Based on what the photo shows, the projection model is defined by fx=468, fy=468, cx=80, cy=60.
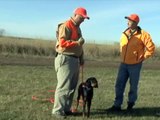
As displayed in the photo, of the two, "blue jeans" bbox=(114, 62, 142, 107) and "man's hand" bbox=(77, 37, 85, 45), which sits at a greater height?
"man's hand" bbox=(77, 37, 85, 45)

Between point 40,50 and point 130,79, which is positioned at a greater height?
point 130,79

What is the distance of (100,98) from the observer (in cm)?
1358

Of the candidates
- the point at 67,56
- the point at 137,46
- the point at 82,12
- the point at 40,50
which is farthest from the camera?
the point at 40,50

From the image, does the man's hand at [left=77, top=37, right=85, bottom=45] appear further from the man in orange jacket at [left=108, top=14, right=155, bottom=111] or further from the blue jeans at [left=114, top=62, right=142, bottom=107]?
the blue jeans at [left=114, top=62, right=142, bottom=107]

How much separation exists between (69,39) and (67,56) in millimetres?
379

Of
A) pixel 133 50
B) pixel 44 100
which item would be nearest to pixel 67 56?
pixel 133 50

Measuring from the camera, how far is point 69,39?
1023cm

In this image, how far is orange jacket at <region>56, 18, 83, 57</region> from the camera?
398 inches

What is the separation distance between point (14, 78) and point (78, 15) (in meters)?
8.45

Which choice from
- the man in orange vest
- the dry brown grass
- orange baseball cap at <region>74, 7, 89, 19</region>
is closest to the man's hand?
the man in orange vest

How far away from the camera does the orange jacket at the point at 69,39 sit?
10109 mm

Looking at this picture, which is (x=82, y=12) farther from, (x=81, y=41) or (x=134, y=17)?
(x=134, y=17)

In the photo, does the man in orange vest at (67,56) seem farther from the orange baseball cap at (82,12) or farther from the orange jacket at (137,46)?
the orange jacket at (137,46)

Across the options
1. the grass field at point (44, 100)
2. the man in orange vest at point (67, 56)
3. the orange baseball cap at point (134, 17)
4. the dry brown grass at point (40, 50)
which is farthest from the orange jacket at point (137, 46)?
the dry brown grass at point (40, 50)
